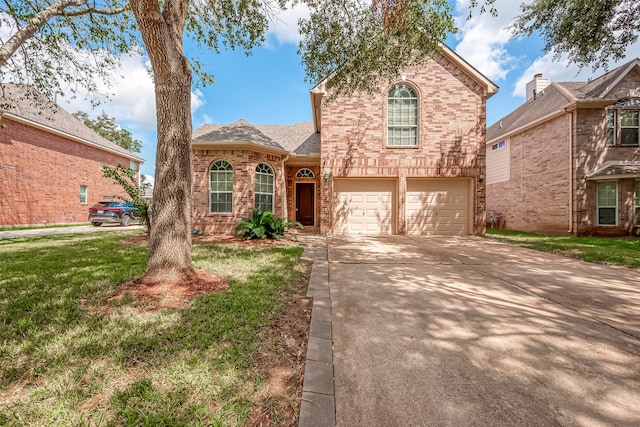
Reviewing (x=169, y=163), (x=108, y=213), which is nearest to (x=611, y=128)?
(x=169, y=163)

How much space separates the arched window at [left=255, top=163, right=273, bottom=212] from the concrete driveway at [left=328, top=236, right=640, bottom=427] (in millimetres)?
6540

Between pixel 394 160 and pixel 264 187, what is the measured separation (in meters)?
5.38

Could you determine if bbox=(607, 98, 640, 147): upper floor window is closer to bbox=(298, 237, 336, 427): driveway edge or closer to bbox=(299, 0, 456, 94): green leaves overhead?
bbox=(299, 0, 456, 94): green leaves overhead

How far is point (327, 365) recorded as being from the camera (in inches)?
78.9

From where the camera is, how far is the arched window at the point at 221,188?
9.70 meters

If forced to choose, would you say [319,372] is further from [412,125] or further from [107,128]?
[107,128]

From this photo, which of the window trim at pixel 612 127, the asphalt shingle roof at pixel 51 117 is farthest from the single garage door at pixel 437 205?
the asphalt shingle roof at pixel 51 117

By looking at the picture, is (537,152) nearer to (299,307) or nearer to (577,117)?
(577,117)

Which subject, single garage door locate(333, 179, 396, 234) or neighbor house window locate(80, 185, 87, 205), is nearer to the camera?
single garage door locate(333, 179, 396, 234)

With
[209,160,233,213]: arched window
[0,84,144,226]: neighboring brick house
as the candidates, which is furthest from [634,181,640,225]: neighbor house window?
[0,84,144,226]: neighboring brick house

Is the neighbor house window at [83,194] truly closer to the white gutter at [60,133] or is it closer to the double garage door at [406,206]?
the white gutter at [60,133]

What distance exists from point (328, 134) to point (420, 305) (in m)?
7.99

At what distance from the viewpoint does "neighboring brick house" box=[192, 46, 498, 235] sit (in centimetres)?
967

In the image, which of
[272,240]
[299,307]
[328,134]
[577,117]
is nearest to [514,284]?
[299,307]
